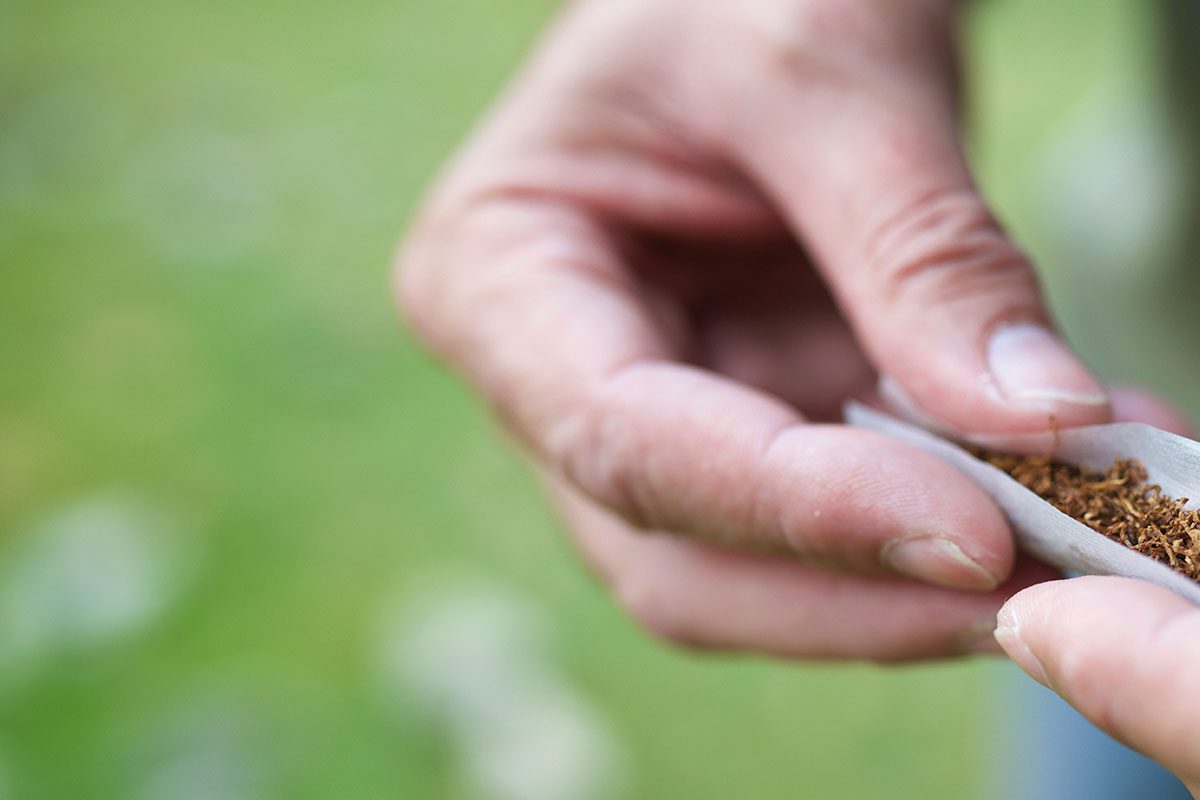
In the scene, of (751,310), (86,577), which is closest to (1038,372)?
(751,310)

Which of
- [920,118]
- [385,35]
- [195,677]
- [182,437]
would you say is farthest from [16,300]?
[920,118]

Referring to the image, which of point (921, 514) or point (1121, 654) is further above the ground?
point (1121, 654)

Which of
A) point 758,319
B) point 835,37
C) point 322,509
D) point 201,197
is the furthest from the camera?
point 201,197

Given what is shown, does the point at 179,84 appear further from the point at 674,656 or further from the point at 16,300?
the point at 674,656

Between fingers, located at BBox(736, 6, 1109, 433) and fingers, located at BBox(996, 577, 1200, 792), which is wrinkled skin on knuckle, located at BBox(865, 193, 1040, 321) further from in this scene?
fingers, located at BBox(996, 577, 1200, 792)

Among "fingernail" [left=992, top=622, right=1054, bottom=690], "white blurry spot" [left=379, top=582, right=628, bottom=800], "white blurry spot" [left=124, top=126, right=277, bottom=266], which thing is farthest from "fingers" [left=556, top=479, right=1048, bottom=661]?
"white blurry spot" [left=124, top=126, right=277, bottom=266]

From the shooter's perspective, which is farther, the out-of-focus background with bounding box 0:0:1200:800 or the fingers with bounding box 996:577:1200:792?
the out-of-focus background with bounding box 0:0:1200:800

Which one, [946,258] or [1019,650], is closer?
[1019,650]

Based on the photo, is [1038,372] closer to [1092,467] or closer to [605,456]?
[1092,467]
